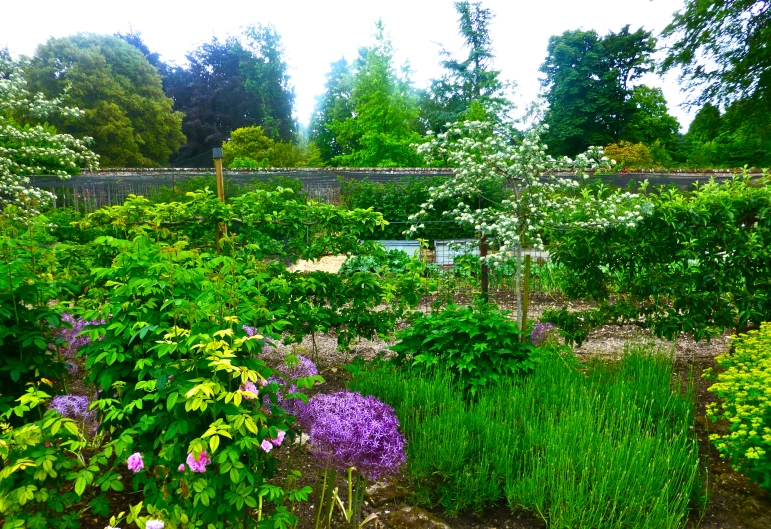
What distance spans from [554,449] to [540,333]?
221cm

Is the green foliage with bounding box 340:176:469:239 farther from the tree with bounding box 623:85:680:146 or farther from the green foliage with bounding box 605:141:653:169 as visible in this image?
the tree with bounding box 623:85:680:146

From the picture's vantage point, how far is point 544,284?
310 inches

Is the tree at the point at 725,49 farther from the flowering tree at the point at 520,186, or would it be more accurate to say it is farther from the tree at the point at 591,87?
the tree at the point at 591,87

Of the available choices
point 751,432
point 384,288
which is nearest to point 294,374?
point 384,288

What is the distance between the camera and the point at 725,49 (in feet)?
42.2

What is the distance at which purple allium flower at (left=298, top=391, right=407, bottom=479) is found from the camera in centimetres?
227

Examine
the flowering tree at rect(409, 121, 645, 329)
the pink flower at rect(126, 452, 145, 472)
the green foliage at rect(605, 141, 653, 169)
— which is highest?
the green foliage at rect(605, 141, 653, 169)

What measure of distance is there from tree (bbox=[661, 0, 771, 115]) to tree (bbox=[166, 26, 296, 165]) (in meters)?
27.3

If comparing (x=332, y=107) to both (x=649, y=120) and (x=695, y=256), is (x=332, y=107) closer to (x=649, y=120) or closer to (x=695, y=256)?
(x=649, y=120)

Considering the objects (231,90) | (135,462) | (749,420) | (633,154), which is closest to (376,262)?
(749,420)

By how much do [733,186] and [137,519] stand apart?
5.17m

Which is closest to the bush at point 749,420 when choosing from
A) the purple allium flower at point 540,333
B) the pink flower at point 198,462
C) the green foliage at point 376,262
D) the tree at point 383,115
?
the purple allium flower at point 540,333

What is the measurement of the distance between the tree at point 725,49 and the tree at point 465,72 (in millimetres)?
18865

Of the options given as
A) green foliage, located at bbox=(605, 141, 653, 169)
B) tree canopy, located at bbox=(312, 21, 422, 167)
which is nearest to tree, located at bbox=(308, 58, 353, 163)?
tree canopy, located at bbox=(312, 21, 422, 167)
